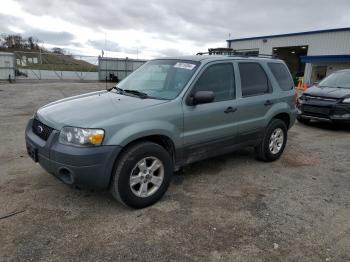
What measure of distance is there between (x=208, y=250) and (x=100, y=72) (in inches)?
1126

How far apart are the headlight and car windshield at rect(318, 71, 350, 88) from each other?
A: 835 cm

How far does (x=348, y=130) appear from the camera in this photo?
885 centimetres

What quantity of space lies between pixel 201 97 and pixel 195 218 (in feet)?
4.75

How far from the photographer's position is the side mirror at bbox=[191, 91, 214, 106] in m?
3.87

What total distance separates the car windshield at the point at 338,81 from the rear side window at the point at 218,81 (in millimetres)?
6159

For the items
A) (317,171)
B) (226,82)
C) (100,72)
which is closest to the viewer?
(226,82)

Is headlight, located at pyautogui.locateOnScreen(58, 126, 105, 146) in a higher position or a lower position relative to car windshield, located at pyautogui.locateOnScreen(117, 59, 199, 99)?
lower

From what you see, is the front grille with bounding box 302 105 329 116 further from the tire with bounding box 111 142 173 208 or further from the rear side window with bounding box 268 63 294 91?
the tire with bounding box 111 142 173 208

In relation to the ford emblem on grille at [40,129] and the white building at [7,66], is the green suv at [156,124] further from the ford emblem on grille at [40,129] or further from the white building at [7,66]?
the white building at [7,66]

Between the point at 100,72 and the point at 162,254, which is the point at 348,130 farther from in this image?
the point at 100,72

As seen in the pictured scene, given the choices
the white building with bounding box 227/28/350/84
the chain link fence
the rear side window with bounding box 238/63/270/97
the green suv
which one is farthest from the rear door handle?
the chain link fence

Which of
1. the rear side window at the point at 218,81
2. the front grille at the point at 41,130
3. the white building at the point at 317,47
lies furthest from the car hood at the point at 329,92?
the white building at the point at 317,47

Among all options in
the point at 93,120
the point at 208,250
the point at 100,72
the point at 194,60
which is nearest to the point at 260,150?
the point at 194,60

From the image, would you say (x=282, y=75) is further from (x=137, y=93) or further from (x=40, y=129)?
(x=40, y=129)
